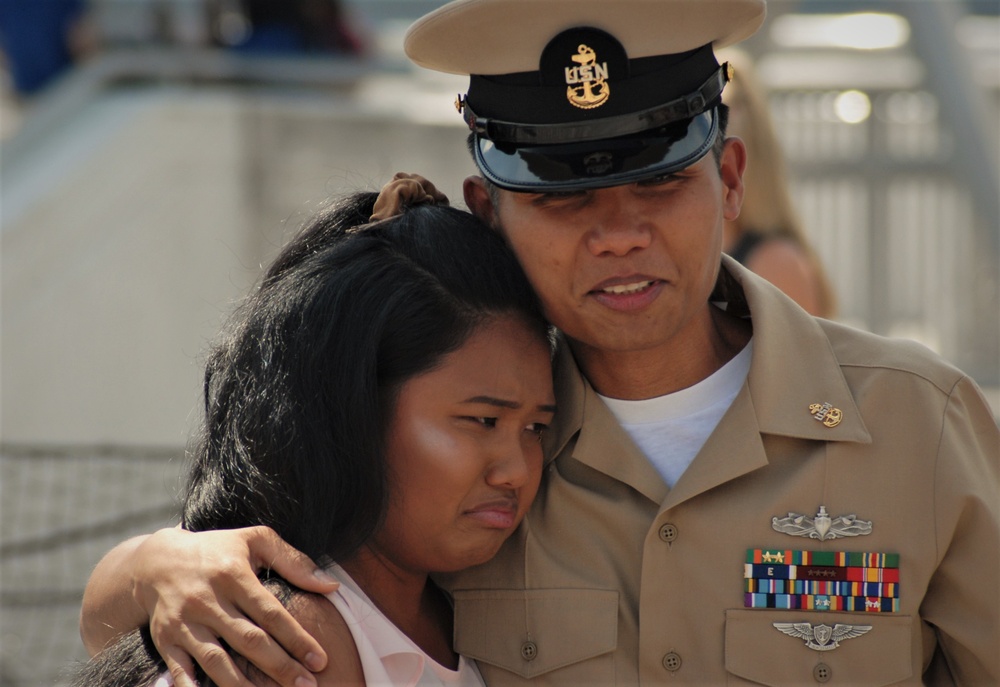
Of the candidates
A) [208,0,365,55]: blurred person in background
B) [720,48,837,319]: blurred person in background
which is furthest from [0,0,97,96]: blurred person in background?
[720,48,837,319]: blurred person in background

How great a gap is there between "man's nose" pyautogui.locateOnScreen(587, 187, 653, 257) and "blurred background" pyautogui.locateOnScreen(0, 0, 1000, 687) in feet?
7.39

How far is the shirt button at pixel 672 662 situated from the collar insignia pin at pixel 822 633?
0.19 meters

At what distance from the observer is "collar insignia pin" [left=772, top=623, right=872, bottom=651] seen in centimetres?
237

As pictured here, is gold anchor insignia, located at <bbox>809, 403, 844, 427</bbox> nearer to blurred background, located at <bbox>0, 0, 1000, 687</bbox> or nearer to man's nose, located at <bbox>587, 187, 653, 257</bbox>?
man's nose, located at <bbox>587, 187, 653, 257</bbox>

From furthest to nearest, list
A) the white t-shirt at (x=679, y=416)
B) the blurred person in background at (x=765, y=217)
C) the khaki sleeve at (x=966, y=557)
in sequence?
the blurred person in background at (x=765, y=217), the white t-shirt at (x=679, y=416), the khaki sleeve at (x=966, y=557)

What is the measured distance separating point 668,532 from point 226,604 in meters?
0.81

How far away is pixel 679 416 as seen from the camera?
2627 millimetres

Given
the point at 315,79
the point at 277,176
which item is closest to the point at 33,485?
the point at 277,176

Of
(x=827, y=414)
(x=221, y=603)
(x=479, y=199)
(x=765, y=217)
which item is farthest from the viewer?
(x=765, y=217)

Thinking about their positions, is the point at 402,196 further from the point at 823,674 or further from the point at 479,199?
the point at 823,674

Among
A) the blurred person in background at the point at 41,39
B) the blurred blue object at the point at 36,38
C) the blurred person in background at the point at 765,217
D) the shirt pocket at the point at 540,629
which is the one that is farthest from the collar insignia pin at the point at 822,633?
the blurred blue object at the point at 36,38

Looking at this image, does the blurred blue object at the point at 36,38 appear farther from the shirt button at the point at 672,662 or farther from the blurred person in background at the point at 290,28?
the shirt button at the point at 672,662

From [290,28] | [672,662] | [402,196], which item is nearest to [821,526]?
[672,662]

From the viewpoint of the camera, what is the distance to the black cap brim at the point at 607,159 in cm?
235
